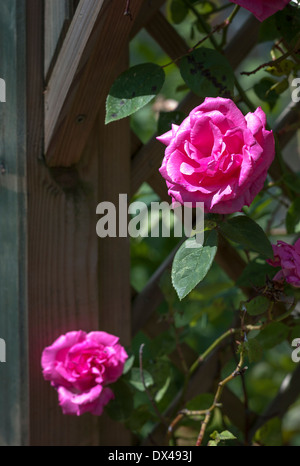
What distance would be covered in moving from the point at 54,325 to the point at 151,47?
183 centimetres

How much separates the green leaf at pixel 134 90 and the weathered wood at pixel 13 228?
23 cm

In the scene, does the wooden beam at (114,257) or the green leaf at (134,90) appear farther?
the wooden beam at (114,257)

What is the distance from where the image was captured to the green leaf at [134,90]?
2.81ft

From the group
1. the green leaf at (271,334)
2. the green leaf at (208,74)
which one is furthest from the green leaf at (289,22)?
the green leaf at (271,334)

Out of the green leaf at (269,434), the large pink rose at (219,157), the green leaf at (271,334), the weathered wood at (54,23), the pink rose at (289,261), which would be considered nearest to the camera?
the large pink rose at (219,157)

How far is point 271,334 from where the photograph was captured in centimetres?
106

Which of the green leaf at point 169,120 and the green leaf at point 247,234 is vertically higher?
the green leaf at point 169,120

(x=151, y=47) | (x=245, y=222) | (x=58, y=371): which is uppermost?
(x=151, y=47)

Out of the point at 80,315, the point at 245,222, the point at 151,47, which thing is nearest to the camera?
the point at 245,222

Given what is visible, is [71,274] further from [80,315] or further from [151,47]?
[151,47]

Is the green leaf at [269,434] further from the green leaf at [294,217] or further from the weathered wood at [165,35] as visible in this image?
the weathered wood at [165,35]

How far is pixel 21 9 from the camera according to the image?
1.02 m

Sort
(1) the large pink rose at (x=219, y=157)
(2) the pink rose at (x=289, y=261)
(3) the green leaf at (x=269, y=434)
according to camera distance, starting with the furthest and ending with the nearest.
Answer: (3) the green leaf at (x=269, y=434), (2) the pink rose at (x=289, y=261), (1) the large pink rose at (x=219, y=157)
